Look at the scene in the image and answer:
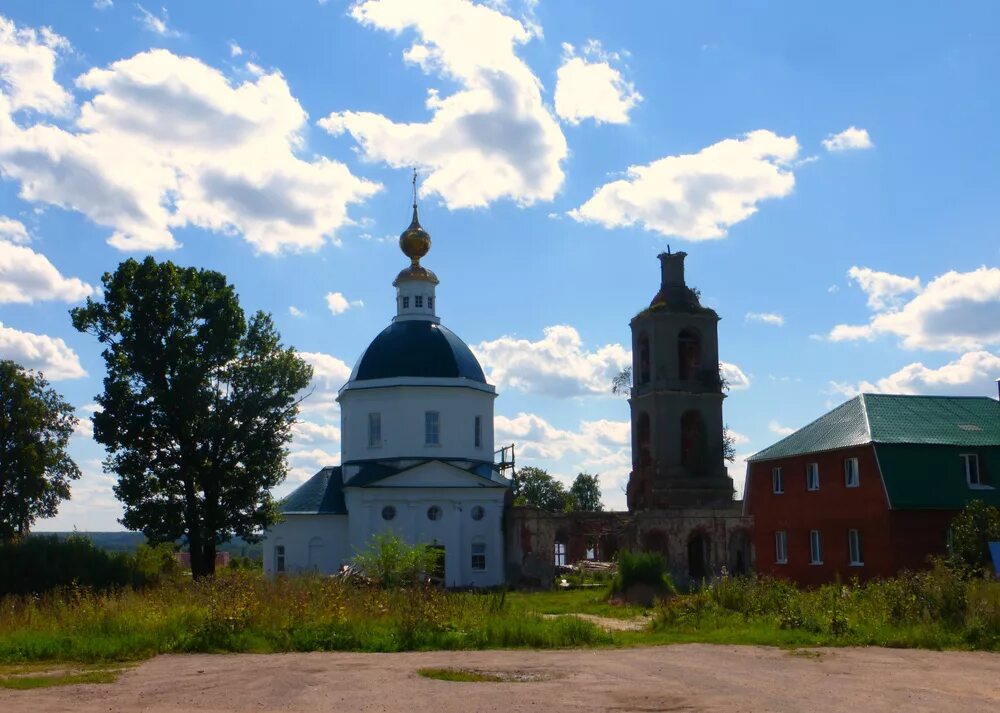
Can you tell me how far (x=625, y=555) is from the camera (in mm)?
32656

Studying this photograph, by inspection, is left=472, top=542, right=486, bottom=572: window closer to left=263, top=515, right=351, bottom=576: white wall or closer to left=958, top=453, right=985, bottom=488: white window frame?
left=263, top=515, right=351, bottom=576: white wall

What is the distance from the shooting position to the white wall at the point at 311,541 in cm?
4878

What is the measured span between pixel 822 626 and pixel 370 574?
32.6ft

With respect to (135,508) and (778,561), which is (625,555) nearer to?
(778,561)

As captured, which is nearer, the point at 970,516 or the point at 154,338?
the point at 970,516

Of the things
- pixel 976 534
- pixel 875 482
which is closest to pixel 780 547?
pixel 875 482

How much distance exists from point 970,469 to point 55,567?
25.9 m

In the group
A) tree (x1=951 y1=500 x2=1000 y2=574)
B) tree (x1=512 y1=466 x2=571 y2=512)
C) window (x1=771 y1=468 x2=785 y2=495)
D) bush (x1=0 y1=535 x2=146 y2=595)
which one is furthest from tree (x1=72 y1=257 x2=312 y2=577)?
tree (x1=512 y1=466 x2=571 y2=512)

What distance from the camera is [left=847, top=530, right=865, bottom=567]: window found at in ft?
107

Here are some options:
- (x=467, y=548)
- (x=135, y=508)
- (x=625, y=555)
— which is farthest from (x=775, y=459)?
(x=135, y=508)

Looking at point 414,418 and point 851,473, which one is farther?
point 414,418

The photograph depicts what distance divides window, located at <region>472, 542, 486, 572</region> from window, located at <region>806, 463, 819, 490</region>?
56.5 ft

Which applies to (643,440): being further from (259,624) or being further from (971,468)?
(259,624)

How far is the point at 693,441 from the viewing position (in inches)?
1951
